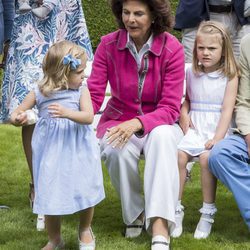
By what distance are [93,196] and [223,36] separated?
1.37 m

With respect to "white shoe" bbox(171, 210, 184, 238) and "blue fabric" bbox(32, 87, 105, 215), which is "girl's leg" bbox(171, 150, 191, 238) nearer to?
"white shoe" bbox(171, 210, 184, 238)

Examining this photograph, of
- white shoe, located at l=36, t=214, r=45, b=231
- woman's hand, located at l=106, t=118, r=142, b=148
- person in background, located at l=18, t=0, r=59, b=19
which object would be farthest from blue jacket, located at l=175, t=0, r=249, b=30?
white shoe, located at l=36, t=214, r=45, b=231

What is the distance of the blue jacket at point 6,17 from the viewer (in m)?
5.13

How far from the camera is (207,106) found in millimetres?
4801

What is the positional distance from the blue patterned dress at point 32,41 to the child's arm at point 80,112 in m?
0.96

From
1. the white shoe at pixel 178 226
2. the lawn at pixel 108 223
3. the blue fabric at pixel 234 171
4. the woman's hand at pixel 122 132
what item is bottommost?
the lawn at pixel 108 223

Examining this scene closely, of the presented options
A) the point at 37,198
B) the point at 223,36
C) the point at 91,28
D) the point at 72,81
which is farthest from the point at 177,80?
the point at 91,28

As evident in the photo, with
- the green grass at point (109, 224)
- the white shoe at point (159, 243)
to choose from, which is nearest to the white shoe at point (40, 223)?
the green grass at point (109, 224)

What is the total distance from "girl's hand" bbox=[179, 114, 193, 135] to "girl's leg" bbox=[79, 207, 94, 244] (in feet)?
2.90

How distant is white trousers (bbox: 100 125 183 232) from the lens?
432 centimetres

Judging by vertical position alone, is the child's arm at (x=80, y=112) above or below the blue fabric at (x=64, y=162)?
above

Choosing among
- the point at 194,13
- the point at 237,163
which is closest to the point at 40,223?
the point at 237,163

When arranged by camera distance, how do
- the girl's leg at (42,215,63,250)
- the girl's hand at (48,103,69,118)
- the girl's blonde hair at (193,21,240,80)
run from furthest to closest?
the girl's blonde hair at (193,21,240,80) → the girl's leg at (42,215,63,250) → the girl's hand at (48,103,69,118)

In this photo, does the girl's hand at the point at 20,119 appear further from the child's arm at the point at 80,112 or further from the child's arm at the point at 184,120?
the child's arm at the point at 184,120
